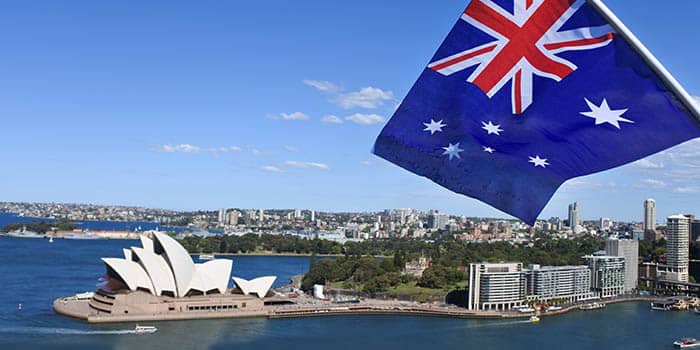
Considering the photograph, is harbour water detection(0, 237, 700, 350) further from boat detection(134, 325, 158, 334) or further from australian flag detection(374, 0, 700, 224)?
australian flag detection(374, 0, 700, 224)

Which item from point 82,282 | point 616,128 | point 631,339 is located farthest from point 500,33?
point 82,282

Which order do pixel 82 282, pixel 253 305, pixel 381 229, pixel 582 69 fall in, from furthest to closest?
pixel 381 229, pixel 82 282, pixel 253 305, pixel 582 69

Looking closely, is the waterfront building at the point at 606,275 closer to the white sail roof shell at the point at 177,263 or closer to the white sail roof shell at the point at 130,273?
the white sail roof shell at the point at 177,263

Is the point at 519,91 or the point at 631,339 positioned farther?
the point at 631,339

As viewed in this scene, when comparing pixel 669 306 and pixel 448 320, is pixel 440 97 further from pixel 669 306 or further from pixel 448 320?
pixel 669 306

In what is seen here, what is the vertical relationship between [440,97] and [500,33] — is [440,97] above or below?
below

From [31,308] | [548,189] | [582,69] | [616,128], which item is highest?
[582,69]

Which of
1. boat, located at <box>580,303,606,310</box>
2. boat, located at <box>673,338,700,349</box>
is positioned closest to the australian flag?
boat, located at <box>673,338,700,349</box>
